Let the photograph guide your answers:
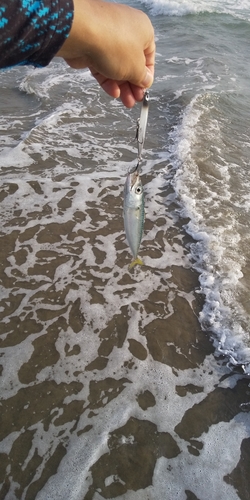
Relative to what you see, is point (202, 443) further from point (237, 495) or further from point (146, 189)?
point (146, 189)

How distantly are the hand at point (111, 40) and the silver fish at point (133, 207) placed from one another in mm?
695

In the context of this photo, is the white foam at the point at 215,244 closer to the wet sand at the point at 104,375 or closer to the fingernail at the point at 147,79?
the wet sand at the point at 104,375

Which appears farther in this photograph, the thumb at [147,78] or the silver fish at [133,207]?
the silver fish at [133,207]

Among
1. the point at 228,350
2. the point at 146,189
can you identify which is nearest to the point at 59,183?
the point at 146,189

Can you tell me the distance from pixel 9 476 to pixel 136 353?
5.63ft

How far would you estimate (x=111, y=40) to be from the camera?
1.72m

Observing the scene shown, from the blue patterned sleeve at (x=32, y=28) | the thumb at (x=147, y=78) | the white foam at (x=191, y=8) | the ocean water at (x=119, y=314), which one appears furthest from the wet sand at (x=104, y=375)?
the white foam at (x=191, y=8)

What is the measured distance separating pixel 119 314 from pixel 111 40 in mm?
3459

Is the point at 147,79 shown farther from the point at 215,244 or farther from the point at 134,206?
the point at 215,244

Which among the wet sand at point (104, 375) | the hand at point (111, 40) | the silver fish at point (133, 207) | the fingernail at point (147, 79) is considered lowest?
the wet sand at point (104, 375)

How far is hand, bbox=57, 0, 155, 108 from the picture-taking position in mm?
1599

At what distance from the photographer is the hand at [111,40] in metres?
1.60

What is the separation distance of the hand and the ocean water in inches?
120

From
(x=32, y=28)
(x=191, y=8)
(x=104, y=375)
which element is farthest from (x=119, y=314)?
(x=191, y=8)
